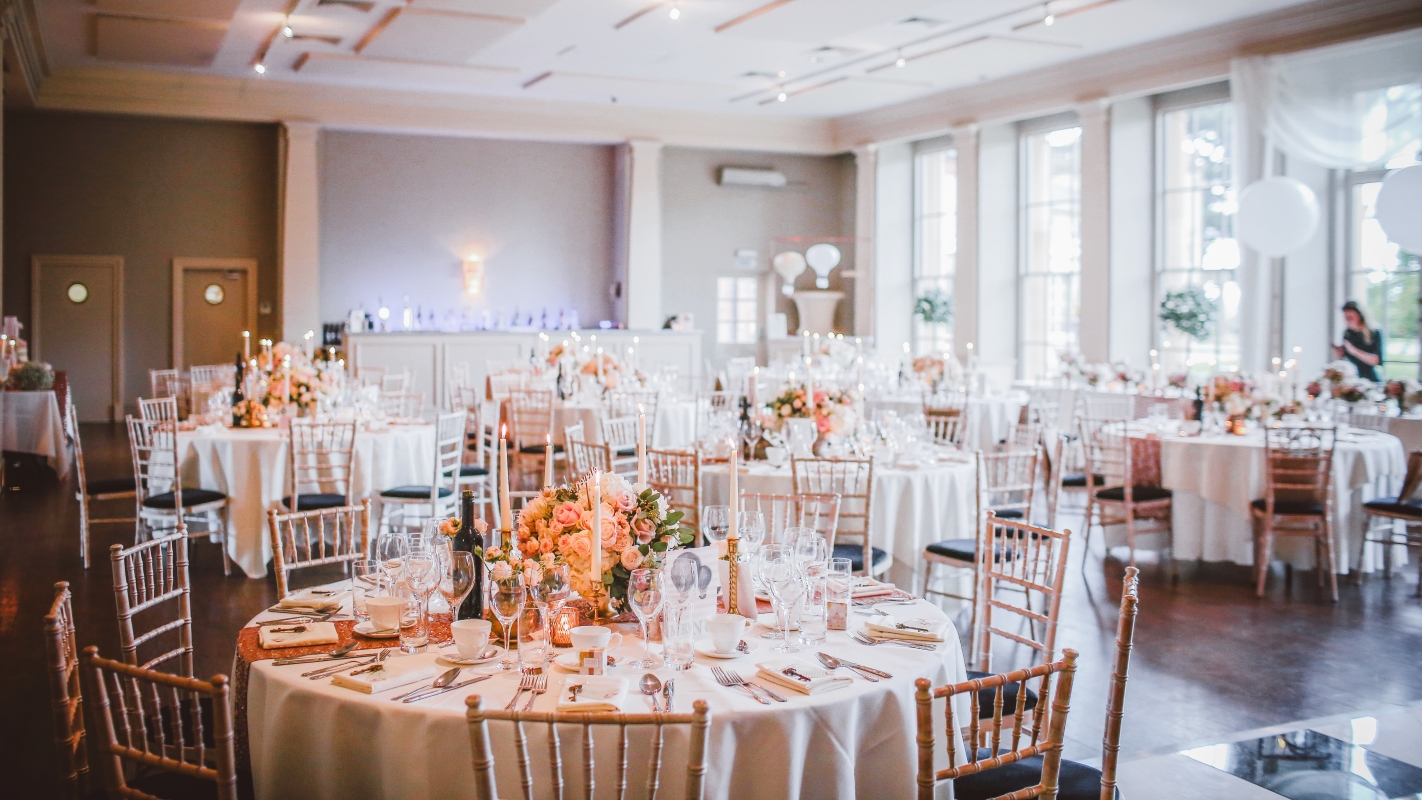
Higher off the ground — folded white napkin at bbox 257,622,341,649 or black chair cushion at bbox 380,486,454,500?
folded white napkin at bbox 257,622,341,649

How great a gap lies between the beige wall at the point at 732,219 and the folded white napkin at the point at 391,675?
13729mm

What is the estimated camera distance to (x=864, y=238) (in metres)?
16.0

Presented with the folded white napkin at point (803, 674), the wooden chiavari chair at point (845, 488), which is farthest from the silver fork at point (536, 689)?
the wooden chiavari chair at point (845, 488)

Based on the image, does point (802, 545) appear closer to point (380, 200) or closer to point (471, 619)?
point (471, 619)

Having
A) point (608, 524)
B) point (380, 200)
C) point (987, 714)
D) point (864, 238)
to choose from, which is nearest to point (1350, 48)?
point (864, 238)

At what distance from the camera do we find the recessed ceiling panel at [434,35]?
10.8 m

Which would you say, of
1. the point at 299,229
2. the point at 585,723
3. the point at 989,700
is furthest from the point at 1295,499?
the point at 299,229

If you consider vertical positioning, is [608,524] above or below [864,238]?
below

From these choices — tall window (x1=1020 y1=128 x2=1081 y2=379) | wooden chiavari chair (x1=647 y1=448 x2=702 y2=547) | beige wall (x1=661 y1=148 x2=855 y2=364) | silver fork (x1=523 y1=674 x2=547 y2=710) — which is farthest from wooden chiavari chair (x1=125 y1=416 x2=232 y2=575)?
tall window (x1=1020 y1=128 x2=1081 y2=379)

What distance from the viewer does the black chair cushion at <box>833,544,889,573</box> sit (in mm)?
5020

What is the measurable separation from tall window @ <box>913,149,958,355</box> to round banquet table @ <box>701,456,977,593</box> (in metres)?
9.25

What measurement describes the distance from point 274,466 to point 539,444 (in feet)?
9.93

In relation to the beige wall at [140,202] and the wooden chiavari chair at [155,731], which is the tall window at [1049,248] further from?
the wooden chiavari chair at [155,731]

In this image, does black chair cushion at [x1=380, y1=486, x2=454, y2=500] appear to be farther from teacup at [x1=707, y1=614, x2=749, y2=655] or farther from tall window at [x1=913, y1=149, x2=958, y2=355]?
tall window at [x1=913, y1=149, x2=958, y2=355]
